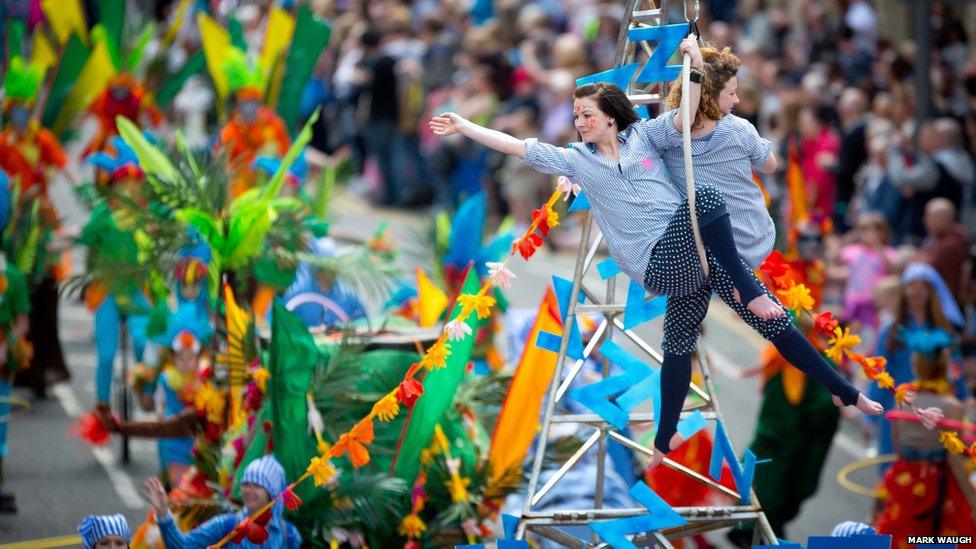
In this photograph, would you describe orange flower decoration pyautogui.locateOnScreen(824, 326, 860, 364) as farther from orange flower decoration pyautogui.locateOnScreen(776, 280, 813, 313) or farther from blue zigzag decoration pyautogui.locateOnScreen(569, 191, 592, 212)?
blue zigzag decoration pyautogui.locateOnScreen(569, 191, 592, 212)

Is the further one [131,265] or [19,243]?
[19,243]

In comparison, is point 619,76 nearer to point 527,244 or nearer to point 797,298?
point 527,244

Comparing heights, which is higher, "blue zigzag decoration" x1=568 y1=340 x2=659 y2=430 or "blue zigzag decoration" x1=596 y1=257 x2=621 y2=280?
"blue zigzag decoration" x1=596 y1=257 x2=621 y2=280

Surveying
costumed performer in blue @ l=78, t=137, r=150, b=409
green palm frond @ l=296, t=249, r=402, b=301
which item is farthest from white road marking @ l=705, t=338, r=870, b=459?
costumed performer in blue @ l=78, t=137, r=150, b=409

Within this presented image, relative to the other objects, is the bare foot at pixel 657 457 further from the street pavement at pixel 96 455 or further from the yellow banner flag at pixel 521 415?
the street pavement at pixel 96 455

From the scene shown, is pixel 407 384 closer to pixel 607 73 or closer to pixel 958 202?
pixel 607 73

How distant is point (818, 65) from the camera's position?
16750 mm

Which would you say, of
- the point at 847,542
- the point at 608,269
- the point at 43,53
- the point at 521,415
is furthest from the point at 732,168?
the point at 43,53

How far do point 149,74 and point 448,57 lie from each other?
226 inches

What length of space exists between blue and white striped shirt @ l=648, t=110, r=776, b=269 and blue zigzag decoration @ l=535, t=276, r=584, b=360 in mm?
840

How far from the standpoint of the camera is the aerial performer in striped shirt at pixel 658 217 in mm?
5918

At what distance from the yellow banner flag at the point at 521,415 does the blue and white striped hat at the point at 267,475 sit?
118cm

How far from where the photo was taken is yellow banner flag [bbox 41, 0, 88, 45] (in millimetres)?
14320

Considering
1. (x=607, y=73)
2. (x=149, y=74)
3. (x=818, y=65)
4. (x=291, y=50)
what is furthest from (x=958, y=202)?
(x=607, y=73)
